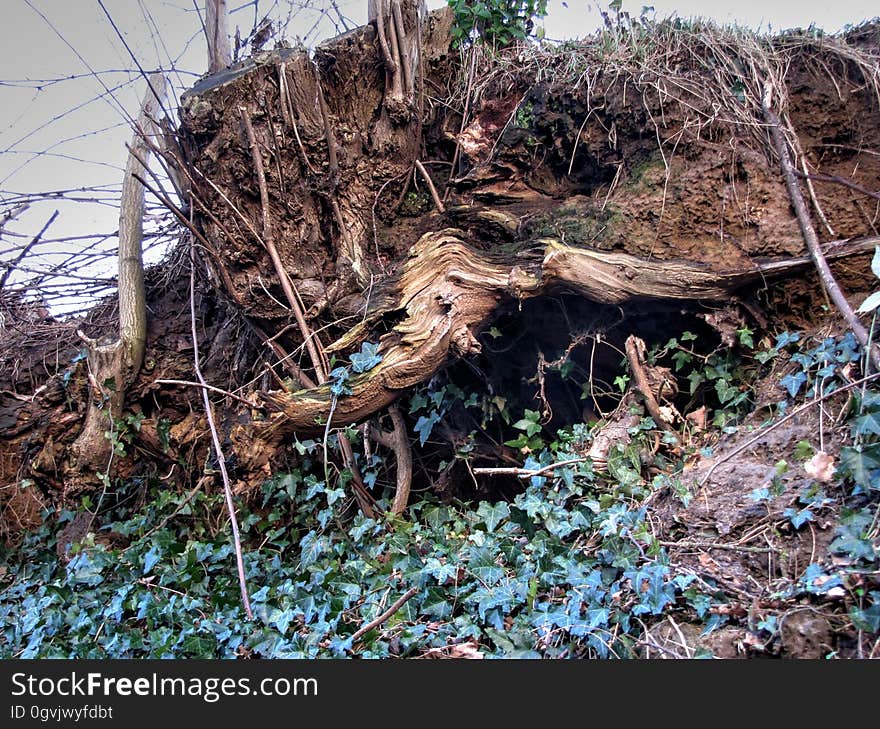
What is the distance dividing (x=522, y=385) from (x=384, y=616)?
1.96 m

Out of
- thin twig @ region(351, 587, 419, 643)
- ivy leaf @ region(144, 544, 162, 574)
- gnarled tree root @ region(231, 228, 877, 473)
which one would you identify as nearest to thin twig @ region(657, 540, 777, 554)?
thin twig @ region(351, 587, 419, 643)

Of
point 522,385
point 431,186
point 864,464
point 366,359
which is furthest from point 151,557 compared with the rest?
point 864,464

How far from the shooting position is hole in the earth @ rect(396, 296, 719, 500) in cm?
393

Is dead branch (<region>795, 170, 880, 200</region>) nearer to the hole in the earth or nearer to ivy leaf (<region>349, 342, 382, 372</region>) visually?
the hole in the earth

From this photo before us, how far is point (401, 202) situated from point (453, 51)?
1.14 meters

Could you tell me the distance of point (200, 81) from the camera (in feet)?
12.7

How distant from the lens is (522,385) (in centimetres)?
430

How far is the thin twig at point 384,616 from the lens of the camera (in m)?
2.76

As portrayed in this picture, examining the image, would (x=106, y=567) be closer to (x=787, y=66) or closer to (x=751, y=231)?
(x=751, y=231)

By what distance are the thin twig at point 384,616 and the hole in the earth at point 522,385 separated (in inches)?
47.2

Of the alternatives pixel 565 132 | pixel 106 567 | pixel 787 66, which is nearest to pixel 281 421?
pixel 106 567

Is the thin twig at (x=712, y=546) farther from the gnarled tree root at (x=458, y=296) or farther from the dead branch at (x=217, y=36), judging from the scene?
the dead branch at (x=217, y=36)

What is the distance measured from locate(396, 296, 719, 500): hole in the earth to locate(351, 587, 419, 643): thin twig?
3.93 ft

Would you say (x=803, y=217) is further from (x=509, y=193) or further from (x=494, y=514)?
(x=494, y=514)
